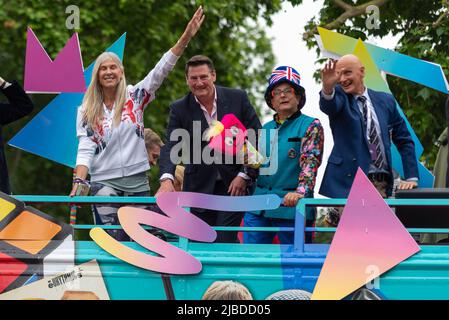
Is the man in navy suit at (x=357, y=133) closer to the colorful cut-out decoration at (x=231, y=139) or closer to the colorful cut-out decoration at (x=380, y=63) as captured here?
the colorful cut-out decoration at (x=231, y=139)

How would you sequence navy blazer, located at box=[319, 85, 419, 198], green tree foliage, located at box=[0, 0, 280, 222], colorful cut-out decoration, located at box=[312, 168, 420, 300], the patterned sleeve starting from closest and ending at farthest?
colorful cut-out decoration, located at box=[312, 168, 420, 300], the patterned sleeve, navy blazer, located at box=[319, 85, 419, 198], green tree foliage, located at box=[0, 0, 280, 222]

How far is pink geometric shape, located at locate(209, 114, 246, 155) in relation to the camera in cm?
671

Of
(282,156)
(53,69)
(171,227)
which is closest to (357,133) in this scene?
(282,156)

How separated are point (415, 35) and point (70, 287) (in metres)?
5.71

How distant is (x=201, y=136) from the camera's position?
6.89 metres

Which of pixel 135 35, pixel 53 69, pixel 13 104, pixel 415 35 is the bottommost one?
pixel 13 104

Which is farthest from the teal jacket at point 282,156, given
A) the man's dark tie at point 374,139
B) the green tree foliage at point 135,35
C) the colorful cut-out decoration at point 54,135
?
the green tree foliage at point 135,35

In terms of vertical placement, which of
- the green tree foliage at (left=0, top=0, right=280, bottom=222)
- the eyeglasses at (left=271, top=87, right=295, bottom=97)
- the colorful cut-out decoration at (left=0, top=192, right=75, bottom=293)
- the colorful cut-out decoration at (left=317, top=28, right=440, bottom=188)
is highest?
the green tree foliage at (left=0, top=0, right=280, bottom=222)

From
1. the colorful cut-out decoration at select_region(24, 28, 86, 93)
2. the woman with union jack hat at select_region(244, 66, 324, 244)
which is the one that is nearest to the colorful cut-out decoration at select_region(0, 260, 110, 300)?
the woman with union jack hat at select_region(244, 66, 324, 244)

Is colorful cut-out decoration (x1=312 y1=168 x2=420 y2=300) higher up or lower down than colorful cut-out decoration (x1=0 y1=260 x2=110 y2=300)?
higher up

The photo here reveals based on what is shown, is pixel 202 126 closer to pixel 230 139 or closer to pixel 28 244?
pixel 230 139

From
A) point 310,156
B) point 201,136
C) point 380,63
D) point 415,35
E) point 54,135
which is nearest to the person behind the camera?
point 310,156

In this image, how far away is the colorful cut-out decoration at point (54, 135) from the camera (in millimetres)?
8141

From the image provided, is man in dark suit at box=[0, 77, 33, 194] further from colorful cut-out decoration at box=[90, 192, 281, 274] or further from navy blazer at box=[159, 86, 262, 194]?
colorful cut-out decoration at box=[90, 192, 281, 274]
